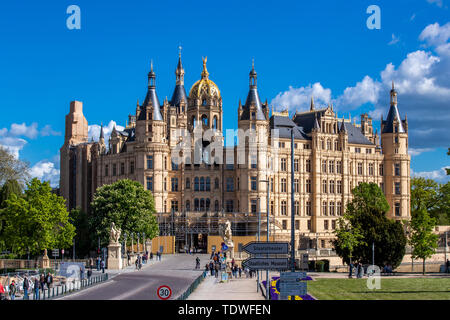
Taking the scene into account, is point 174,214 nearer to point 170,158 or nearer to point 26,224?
point 170,158

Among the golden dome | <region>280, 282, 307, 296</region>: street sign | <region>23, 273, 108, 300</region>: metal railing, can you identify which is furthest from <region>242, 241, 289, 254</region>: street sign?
the golden dome

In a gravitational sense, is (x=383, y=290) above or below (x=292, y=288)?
below

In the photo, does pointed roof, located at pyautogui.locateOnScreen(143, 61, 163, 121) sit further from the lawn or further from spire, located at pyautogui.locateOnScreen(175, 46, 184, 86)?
the lawn

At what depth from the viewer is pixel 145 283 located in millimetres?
48469

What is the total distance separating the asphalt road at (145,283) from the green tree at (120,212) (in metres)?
9.30

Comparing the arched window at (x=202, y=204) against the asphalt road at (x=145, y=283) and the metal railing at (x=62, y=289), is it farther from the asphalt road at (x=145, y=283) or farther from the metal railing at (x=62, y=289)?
the metal railing at (x=62, y=289)

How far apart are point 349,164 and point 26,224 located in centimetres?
6601

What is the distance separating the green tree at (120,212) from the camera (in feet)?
262

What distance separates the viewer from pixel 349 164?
114m

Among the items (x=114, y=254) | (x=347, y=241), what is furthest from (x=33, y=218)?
(x=347, y=241)

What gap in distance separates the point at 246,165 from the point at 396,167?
105ft

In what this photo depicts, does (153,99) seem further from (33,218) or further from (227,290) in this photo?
(227,290)
